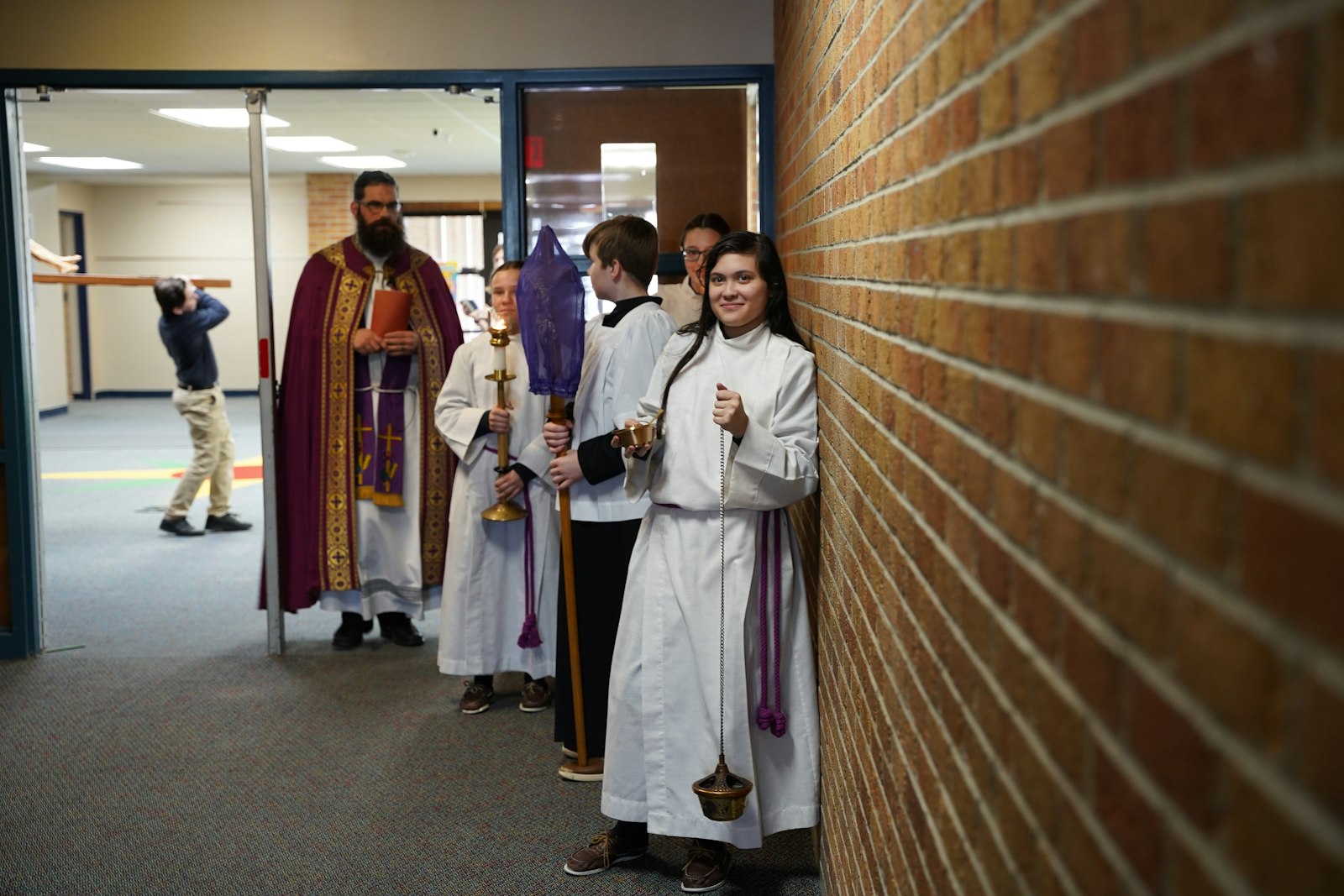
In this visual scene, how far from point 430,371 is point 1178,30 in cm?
476

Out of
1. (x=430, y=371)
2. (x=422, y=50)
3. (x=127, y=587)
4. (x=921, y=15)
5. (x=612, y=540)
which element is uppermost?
(x=422, y=50)

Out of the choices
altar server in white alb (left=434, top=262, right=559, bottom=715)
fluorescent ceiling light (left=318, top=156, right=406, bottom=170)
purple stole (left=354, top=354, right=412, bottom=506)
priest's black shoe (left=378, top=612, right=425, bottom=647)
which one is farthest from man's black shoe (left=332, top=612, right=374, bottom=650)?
fluorescent ceiling light (left=318, top=156, right=406, bottom=170)

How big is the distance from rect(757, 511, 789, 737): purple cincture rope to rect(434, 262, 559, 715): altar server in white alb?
1604 millimetres

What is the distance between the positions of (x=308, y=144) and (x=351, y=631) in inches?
363

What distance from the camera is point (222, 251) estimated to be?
1786cm

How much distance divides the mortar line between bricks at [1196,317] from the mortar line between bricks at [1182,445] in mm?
62

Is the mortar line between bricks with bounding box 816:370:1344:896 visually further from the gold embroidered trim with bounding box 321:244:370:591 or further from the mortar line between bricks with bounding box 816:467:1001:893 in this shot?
the gold embroidered trim with bounding box 321:244:370:591

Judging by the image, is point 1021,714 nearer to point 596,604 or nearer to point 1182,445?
point 1182,445

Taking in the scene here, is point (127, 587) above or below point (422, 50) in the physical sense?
below

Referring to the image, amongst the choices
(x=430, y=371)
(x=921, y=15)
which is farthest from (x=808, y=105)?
(x=430, y=371)

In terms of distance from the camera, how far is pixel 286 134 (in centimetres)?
1234

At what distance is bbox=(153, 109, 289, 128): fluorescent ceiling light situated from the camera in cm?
1083

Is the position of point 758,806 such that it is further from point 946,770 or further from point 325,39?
point 325,39

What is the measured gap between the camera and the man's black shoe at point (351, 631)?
5.45 meters
